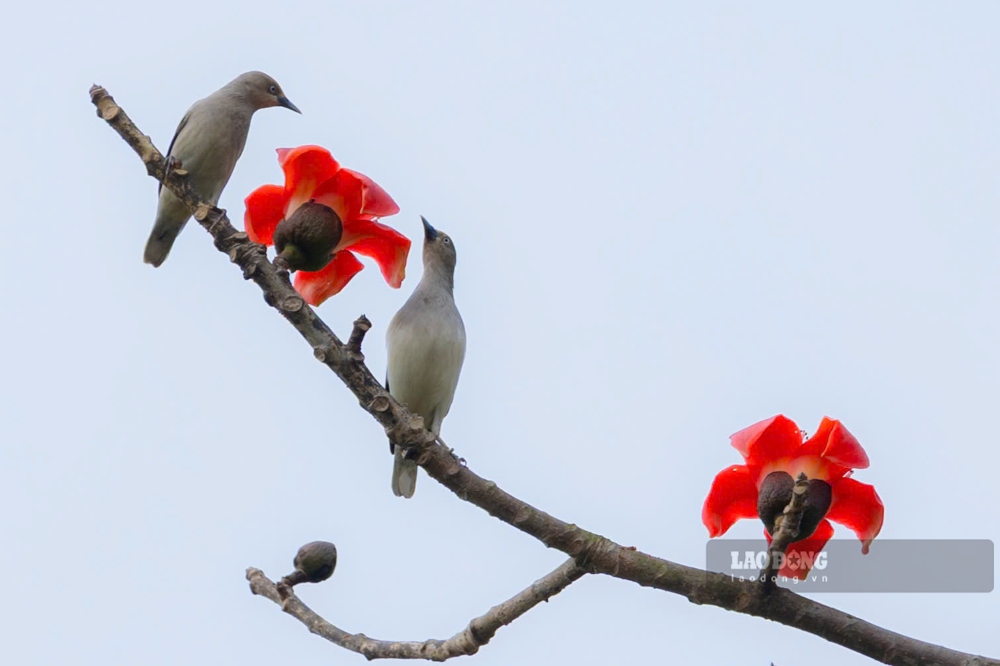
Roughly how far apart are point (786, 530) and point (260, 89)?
594 centimetres

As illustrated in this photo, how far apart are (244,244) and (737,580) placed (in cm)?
195

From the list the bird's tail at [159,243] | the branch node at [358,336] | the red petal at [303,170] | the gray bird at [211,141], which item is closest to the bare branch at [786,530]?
the branch node at [358,336]

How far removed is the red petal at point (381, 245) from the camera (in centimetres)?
389

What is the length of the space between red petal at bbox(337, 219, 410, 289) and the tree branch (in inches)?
20.2

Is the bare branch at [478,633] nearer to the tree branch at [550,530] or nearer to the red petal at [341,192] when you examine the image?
the tree branch at [550,530]

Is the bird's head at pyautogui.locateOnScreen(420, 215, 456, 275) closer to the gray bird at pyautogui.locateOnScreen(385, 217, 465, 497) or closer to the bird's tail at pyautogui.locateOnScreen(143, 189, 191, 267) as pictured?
the gray bird at pyautogui.locateOnScreen(385, 217, 465, 497)

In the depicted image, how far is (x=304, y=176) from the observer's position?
375 centimetres

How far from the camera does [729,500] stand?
3402 millimetres

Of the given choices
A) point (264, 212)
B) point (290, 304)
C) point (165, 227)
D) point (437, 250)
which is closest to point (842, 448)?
point (290, 304)

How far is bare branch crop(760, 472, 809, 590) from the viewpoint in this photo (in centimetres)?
307

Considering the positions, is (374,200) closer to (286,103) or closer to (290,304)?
(290,304)

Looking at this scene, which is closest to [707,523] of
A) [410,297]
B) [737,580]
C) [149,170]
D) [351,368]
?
[737,580]

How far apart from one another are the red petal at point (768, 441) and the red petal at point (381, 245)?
57.9 inches

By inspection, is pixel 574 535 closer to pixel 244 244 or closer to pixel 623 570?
pixel 623 570
